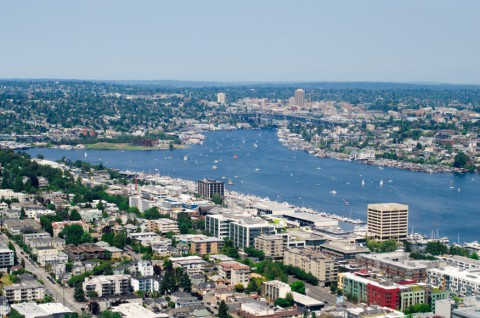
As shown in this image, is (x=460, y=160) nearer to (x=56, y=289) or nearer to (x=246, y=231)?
(x=246, y=231)

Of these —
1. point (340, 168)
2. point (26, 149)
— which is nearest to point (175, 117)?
point (26, 149)

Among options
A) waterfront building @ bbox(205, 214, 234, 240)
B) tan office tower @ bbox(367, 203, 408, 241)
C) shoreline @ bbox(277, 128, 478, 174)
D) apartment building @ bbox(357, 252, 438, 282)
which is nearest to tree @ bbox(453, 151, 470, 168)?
shoreline @ bbox(277, 128, 478, 174)

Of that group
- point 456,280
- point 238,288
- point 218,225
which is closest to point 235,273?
point 238,288

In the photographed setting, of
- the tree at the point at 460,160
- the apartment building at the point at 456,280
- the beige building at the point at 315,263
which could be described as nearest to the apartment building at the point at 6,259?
the beige building at the point at 315,263

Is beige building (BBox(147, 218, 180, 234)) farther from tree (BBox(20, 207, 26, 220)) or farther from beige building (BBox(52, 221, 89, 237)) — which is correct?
tree (BBox(20, 207, 26, 220))

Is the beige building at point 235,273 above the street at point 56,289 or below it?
above

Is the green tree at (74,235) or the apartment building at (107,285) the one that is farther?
the green tree at (74,235)

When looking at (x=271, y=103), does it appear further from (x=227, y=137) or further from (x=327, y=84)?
(x=327, y=84)

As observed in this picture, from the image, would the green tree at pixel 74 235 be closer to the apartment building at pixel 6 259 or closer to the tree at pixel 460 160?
the apartment building at pixel 6 259
